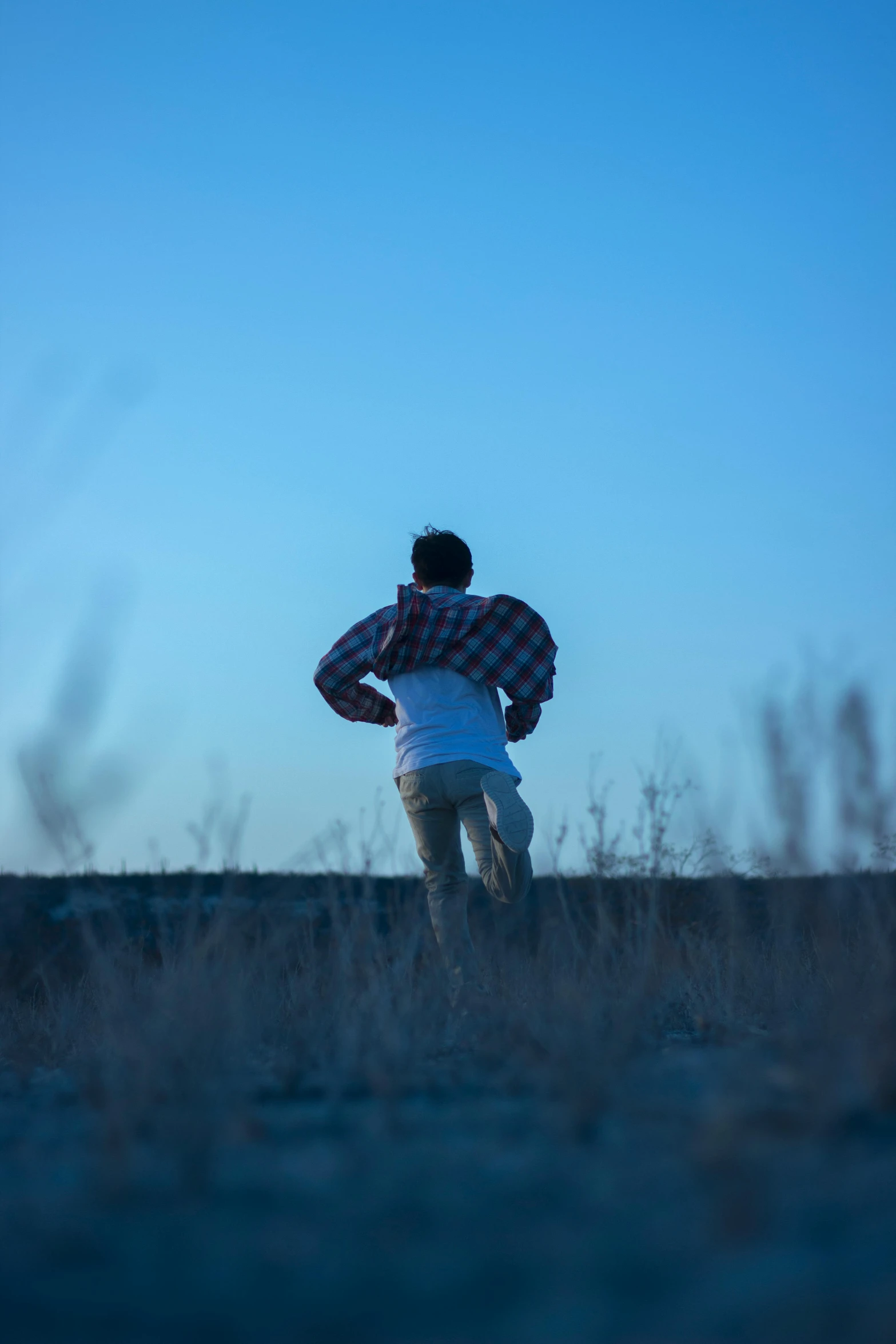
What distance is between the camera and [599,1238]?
45.8 inches

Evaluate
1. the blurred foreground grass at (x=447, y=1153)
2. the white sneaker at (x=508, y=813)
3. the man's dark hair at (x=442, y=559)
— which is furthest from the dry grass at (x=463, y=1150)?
the man's dark hair at (x=442, y=559)

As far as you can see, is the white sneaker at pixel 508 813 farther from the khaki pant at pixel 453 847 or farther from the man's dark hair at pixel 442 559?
the man's dark hair at pixel 442 559

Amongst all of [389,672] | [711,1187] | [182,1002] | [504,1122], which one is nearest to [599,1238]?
[711,1187]

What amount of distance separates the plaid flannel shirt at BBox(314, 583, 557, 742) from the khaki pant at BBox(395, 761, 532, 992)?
1.26 feet

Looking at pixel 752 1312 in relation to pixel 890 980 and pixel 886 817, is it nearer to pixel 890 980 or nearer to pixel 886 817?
pixel 886 817

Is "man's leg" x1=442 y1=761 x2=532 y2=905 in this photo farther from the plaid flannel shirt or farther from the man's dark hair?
the man's dark hair

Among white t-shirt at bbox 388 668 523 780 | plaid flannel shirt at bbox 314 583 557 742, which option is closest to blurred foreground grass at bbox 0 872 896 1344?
white t-shirt at bbox 388 668 523 780

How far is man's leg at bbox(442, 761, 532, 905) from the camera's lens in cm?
390

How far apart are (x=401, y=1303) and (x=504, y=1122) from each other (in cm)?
76

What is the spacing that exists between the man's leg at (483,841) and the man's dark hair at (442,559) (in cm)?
80

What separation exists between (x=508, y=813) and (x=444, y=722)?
46cm

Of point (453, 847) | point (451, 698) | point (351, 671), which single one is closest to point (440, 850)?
point (453, 847)

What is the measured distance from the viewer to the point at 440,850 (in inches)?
163

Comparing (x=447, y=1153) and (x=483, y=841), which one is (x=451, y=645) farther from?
(x=447, y=1153)
